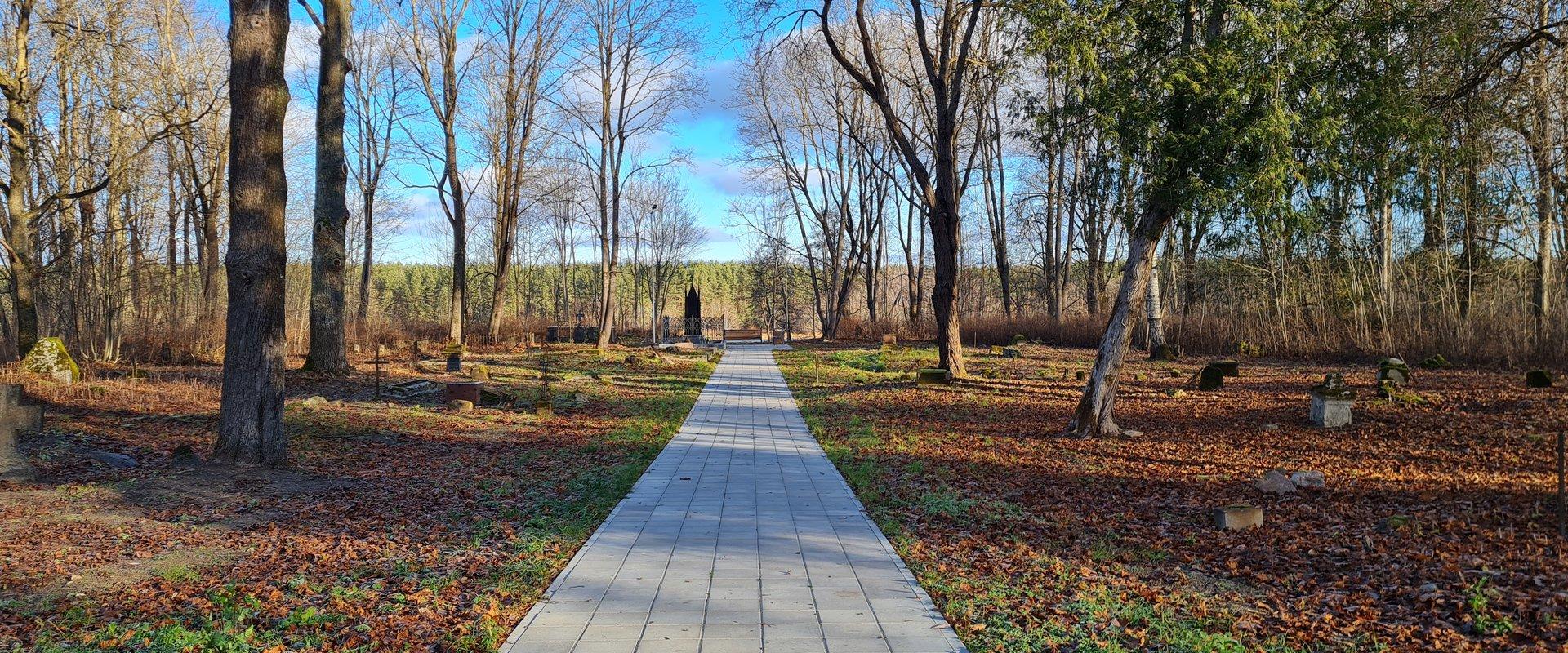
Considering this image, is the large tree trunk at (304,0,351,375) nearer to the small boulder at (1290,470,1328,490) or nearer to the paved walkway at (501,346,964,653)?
the paved walkway at (501,346,964,653)

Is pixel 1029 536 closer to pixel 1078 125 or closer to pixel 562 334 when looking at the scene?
pixel 1078 125

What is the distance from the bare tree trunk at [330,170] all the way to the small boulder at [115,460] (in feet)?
23.2

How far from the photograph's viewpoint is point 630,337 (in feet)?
140

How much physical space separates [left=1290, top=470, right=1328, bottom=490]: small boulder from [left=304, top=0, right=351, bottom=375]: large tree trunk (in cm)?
1397

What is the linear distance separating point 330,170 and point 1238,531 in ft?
46.8

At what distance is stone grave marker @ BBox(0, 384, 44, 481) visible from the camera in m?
6.81

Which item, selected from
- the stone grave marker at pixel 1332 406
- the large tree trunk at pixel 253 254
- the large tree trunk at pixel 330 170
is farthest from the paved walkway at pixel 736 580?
the large tree trunk at pixel 330 170

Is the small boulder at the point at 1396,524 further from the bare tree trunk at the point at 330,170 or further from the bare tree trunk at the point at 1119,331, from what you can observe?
the bare tree trunk at the point at 330,170

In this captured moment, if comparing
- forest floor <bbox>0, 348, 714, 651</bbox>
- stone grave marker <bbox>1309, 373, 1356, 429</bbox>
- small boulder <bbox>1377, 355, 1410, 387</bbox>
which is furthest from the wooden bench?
stone grave marker <bbox>1309, 373, 1356, 429</bbox>

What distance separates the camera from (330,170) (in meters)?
14.4

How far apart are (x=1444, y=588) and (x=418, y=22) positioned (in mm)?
26654

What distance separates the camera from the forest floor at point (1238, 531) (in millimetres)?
4117

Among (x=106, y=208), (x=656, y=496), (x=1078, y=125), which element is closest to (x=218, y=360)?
(x=106, y=208)

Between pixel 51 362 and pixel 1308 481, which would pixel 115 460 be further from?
pixel 1308 481
